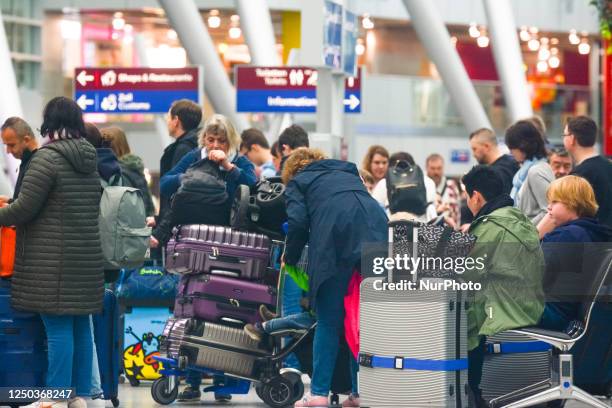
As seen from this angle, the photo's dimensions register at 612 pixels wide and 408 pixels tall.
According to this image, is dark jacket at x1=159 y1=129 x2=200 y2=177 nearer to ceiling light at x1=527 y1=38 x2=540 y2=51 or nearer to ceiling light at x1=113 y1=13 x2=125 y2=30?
ceiling light at x1=113 y1=13 x2=125 y2=30

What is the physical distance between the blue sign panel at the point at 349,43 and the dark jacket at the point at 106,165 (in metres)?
4.37

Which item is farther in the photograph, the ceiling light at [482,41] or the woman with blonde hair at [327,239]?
the ceiling light at [482,41]

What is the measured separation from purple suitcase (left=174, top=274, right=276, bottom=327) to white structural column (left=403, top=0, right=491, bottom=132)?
1771cm

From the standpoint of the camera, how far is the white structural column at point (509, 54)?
30.5m

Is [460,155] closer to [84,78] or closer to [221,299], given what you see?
[84,78]

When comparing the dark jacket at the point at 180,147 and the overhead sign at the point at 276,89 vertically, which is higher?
the overhead sign at the point at 276,89

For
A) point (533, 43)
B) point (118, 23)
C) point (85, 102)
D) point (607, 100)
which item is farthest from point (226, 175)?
point (533, 43)

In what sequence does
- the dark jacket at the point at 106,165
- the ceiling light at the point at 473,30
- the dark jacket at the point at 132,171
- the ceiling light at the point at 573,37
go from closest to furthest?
the dark jacket at the point at 106,165, the dark jacket at the point at 132,171, the ceiling light at the point at 473,30, the ceiling light at the point at 573,37

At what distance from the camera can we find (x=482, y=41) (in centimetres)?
4803

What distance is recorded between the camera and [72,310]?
387 inches

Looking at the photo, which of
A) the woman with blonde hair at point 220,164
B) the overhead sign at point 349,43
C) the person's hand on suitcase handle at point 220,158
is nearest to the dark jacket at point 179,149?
the woman with blonde hair at point 220,164

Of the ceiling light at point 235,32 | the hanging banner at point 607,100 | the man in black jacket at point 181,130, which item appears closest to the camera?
the man in black jacket at point 181,130

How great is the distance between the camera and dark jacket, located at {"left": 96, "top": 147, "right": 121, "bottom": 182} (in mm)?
10961

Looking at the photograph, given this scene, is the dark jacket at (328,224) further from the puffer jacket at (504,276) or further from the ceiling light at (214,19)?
the ceiling light at (214,19)
